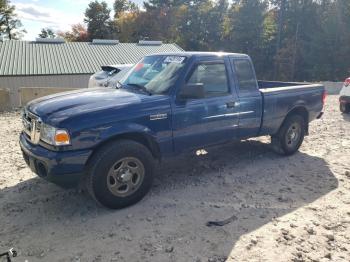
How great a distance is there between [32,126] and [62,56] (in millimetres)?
26552

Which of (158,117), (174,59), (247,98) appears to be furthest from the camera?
(247,98)

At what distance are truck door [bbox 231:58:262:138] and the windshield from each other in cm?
A: 105

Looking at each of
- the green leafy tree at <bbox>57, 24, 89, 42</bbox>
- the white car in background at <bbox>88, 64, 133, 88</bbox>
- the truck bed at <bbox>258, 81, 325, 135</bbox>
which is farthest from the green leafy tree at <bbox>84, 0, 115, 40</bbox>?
the truck bed at <bbox>258, 81, 325, 135</bbox>

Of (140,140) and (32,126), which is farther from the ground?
(32,126)

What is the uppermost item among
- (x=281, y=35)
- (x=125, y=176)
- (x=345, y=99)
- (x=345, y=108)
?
(x=281, y=35)

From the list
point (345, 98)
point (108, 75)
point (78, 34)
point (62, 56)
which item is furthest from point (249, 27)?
point (78, 34)

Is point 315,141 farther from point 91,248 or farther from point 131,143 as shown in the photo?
point 91,248

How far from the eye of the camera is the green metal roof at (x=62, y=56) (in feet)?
86.8

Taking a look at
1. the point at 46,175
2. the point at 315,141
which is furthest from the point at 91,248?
the point at 315,141

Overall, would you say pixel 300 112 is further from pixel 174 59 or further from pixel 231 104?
pixel 174 59

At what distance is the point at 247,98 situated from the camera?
5570 mm

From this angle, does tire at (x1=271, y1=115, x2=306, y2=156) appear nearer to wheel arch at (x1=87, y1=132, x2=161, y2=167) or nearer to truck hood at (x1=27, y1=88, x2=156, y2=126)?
wheel arch at (x1=87, y1=132, x2=161, y2=167)

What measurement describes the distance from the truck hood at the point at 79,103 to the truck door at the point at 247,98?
1.66 meters

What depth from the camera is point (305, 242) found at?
3.79 meters
